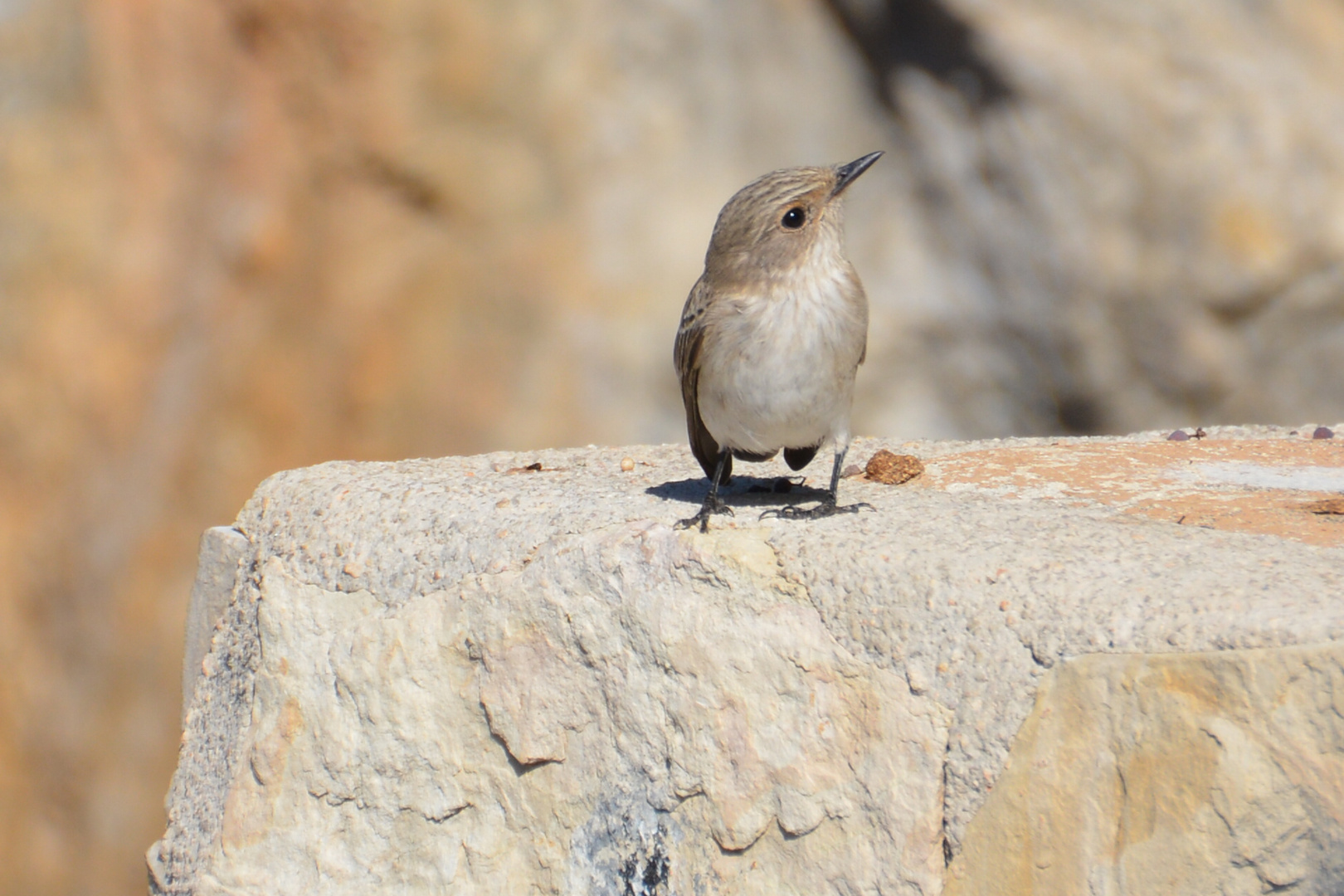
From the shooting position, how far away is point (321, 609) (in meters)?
2.94

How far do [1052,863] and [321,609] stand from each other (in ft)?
6.07

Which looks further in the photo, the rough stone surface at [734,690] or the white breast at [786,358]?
the white breast at [786,358]

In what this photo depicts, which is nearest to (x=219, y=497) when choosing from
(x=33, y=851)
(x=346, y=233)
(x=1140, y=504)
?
(x=346, y=233)

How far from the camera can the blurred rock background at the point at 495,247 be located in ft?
18.7

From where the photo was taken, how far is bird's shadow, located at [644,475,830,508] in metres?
3.12

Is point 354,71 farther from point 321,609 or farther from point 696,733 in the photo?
point 696,733

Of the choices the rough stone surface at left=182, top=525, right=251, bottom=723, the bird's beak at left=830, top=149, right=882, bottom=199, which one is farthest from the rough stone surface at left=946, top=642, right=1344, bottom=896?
the rough stone surface at left=182, top=525, right=251, bottom=723

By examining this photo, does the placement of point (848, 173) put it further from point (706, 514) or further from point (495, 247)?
point (495, 247)

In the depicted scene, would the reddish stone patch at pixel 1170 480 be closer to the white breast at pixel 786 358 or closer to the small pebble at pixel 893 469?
the small pebble at pixel 893 469

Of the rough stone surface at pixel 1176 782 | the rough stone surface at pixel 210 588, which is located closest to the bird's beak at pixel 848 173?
the rough stone surface at pixel 1176 782

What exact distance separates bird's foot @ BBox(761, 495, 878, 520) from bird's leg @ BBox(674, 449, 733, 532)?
115 mm

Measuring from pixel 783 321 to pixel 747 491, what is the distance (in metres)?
0.59

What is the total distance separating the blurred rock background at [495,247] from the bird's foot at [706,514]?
3.24 m

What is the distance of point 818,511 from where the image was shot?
9.21ft
